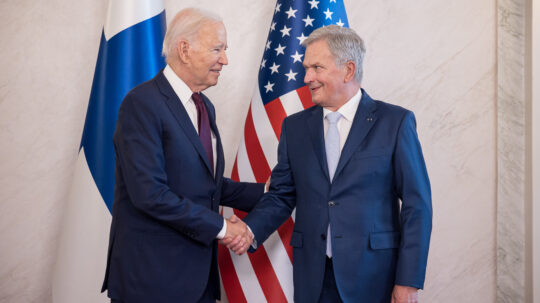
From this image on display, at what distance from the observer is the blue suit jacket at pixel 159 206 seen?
72.2 inches

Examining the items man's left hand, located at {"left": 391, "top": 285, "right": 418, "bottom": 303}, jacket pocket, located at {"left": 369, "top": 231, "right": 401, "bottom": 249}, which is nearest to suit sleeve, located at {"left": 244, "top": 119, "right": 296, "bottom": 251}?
jacket pocket, located at {"left": 369, "top": 231, "right": 401, "bottom": 249}

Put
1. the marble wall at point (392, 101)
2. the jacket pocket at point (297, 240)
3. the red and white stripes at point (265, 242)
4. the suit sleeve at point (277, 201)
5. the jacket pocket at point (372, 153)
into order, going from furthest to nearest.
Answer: the marble wall at point (392, 101), the red and white stripes at point (265, 242), the suit sleeve at point (277, 201), the jacket pocket at point (297, 240), the jacket pocket at point (372, 153)

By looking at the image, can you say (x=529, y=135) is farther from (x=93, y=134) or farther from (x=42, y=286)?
(x=42, y=286)

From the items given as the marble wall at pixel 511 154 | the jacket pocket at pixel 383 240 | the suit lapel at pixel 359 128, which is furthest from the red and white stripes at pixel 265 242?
the marble wall at pixel 511 154

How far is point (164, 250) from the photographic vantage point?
1.87 meters

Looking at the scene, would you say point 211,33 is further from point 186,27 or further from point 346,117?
point 346,117

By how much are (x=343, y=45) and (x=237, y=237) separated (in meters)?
0.97

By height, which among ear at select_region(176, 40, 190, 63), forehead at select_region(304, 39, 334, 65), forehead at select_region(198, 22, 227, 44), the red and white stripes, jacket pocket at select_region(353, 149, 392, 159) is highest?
forehead at select_region(198, 22, 227, 44)

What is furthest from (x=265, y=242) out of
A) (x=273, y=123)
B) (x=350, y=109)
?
(x=350, y=109)

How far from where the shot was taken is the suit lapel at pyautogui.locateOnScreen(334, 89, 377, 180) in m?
1.92

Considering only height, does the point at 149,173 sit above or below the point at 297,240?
above

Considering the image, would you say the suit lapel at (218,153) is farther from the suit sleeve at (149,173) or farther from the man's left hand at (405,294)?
the man's left hand at (405,294)

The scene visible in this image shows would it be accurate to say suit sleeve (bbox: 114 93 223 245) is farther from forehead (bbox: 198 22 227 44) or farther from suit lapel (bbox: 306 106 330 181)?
suit lapel (bbox: 306 106 330 181)

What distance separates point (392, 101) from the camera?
311 centimetres
